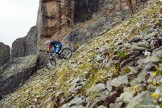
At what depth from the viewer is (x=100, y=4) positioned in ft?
145

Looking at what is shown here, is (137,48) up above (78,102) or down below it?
above

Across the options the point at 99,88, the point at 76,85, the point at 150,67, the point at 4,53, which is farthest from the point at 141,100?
the point at 4,53

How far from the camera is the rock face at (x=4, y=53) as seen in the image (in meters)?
50.9

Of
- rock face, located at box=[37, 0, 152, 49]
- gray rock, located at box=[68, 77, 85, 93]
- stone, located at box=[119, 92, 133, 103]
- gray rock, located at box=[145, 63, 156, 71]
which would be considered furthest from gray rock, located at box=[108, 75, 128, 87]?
rock face, located at box=[37, 0, 152, 49]

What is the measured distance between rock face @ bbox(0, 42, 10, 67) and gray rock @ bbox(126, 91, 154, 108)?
1696 inches

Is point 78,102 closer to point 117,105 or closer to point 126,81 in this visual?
A: point 126,81

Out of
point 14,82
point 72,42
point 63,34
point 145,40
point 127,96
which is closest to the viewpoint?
point 127,96

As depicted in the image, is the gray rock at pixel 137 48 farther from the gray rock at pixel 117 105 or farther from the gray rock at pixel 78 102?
the gray rock at pixel 117 105

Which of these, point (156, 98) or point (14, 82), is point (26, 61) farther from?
point (156, 98)

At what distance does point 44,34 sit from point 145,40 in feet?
104

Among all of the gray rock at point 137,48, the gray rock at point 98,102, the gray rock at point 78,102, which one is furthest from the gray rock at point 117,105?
the gray rock at point 137,48

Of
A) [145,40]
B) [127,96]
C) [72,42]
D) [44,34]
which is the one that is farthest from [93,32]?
[127,96]

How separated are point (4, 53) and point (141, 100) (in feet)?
147

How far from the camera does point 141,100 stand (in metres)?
9.20
